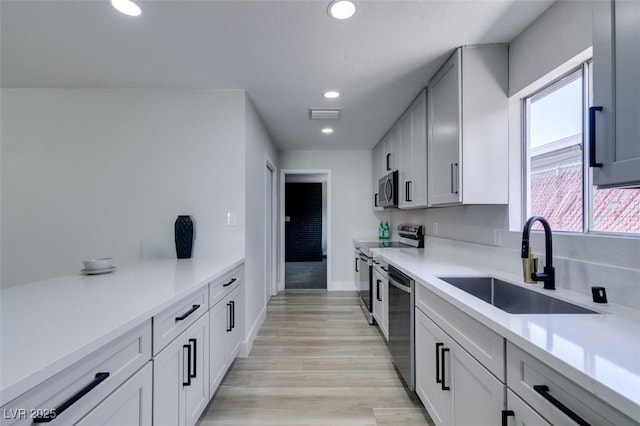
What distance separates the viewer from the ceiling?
1527mm

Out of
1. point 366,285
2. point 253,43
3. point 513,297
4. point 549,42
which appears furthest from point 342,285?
point 549,42

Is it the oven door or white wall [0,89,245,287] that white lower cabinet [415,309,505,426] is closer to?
the oven door

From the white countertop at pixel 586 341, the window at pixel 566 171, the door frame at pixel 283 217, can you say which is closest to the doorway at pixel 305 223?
the door frame at pixel 283 217

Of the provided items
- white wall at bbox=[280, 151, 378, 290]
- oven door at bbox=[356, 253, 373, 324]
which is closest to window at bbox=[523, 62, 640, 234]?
oven door at bbox=[356, 253, 373, 324]

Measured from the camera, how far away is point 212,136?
8.28 feet

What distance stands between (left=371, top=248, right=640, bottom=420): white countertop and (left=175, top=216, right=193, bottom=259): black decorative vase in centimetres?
205

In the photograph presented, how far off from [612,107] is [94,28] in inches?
102

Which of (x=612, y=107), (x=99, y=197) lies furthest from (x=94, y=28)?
(x=612, y=107)

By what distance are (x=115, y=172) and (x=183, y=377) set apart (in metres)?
2.02

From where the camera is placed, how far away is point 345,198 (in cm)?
491

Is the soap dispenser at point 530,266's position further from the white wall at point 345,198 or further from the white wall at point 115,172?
the white wall at point 345,198

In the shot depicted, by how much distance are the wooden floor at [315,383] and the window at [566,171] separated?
1.50 metres

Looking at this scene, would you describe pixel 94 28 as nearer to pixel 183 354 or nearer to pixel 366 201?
pixel 183 354

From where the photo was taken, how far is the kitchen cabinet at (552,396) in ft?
2.10
